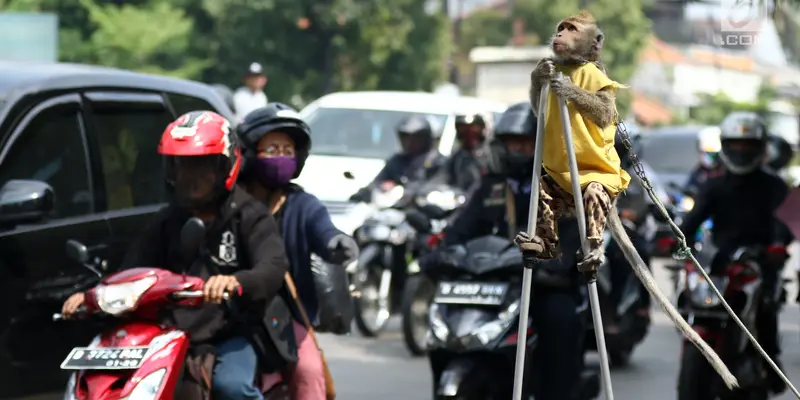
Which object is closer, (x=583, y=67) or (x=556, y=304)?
(x=583, y=67)

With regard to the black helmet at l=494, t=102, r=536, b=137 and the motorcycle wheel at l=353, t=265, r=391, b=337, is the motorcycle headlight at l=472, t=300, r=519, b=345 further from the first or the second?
the motorcycle wheel at l=353, t=265, r=391, b=337

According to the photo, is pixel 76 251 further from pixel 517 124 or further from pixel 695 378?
pixel 695 378

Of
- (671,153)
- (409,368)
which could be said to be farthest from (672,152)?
(409,368)

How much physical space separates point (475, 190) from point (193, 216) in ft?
8.13

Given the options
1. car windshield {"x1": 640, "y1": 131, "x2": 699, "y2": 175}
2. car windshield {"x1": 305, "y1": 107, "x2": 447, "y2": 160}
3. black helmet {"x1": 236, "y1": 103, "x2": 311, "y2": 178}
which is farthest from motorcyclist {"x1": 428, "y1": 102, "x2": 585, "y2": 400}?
car windshield {"x1": 640, "y1": 131, "x2": 699, "y2": 175}

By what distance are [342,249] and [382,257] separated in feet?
24.0

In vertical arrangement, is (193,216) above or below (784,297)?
above

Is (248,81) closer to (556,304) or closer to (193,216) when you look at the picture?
(556,304)

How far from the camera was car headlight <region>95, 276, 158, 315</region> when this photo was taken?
18.1ft

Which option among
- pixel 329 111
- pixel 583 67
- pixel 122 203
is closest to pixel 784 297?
pixel 122 203

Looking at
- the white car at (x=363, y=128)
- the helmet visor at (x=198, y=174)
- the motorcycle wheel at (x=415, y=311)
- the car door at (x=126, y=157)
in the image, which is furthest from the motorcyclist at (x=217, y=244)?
the white car at (x=363, y=128)

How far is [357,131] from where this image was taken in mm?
16359

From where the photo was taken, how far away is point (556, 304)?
7723mm

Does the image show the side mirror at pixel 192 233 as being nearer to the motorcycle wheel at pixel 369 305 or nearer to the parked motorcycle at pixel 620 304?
the parked motorcycle at pixel 620 304
